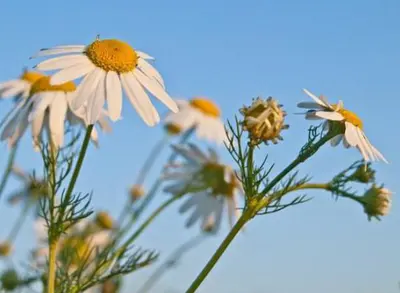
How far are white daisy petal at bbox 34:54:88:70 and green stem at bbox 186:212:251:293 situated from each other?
581 millimetres

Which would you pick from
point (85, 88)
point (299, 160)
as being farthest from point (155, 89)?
point (299, 160)

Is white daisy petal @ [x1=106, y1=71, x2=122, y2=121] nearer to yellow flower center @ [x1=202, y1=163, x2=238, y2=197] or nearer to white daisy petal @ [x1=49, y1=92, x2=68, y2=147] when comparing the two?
white daisy petal @ [x1=49, y1=92, x2=68, y2=147]

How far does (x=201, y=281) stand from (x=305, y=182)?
48cm

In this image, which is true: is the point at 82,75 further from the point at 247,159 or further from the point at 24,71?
the point at 24,71

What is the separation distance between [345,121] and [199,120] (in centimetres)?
251

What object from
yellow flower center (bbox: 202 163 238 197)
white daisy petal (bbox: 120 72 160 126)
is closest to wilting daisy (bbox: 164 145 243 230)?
yellow flower center (bbox: 202 163 238 197)

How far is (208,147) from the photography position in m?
3.98

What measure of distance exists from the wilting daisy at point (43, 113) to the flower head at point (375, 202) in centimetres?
81

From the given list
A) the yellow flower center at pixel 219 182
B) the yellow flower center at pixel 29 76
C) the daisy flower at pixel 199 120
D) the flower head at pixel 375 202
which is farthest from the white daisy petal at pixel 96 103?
the daisy flower at pixel 199 120

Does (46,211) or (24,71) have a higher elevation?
(24,71)

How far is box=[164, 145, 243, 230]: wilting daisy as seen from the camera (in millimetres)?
3666

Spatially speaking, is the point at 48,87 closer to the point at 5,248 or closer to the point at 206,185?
the point at 206,185

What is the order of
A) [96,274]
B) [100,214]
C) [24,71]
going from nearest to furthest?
[96,274], [24,71], [100,214]

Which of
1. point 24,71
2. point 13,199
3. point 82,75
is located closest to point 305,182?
point 82,75
